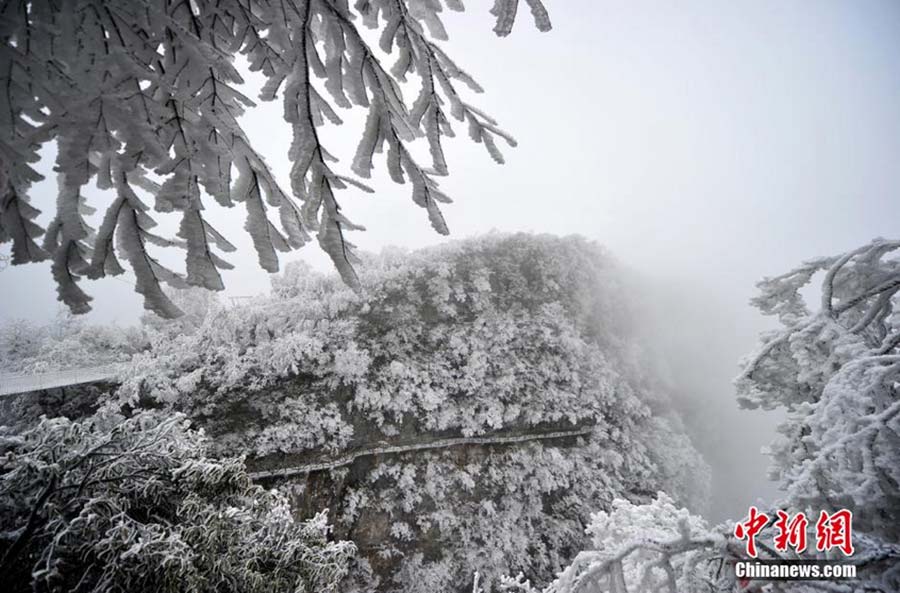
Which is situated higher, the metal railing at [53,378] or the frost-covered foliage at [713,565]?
the metal railing at [53,378]

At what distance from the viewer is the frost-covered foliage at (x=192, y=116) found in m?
1.00

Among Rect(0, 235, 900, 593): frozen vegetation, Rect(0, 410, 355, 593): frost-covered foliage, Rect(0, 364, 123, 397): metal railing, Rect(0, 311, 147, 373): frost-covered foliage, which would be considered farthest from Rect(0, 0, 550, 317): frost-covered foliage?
Rect(0, 311, 147, 373): frost-covered foliage

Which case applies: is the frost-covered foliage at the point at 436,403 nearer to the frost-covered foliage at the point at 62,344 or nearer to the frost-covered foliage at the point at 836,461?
the frost-covered foliage at the point at 62,344

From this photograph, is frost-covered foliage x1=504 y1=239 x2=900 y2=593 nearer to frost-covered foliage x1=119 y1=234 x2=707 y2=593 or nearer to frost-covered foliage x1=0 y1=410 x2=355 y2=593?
frost-covered foliage x1=0 y1=410 x2=355 y2=593

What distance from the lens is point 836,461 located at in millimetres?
2062

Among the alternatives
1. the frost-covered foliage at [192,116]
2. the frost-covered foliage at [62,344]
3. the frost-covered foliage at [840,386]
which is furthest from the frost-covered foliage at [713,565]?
the frost-covered foliage at [62,344]

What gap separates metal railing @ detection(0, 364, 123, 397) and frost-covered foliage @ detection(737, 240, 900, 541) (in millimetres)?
10817

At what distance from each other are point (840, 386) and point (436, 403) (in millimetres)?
7914

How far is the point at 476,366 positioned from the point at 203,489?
754cm

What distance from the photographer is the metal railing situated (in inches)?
278

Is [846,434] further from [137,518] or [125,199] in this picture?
[137,518]

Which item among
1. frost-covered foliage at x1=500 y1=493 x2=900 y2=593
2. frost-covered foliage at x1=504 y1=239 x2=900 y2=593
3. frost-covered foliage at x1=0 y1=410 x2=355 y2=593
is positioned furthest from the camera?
frost-covered foliage at x1=0 y1=410 x2=355 y2=593

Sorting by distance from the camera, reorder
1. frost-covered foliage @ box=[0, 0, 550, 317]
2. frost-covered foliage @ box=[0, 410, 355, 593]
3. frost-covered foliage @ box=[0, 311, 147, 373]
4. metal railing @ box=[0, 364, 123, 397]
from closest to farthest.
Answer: frost-covered foliage @ box=[0, 0, 550, 317] < frost-covered foliage @ box=[0, 410, 355, 593] < metal railing @ box=[0, 364, 123, 397] < frost-covered foliage @ box=[0, 311, 147, 373]

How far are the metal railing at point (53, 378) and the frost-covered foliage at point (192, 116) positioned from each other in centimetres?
895
